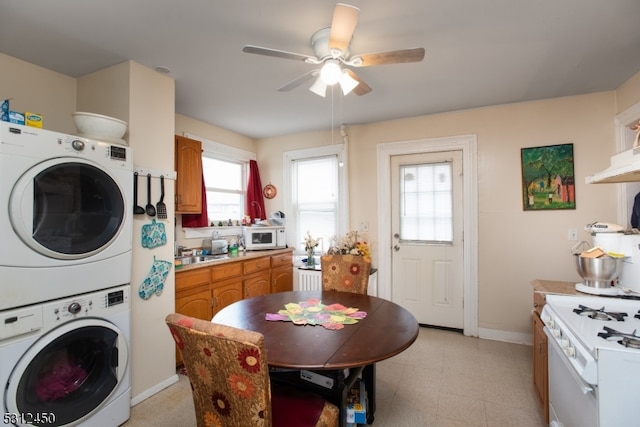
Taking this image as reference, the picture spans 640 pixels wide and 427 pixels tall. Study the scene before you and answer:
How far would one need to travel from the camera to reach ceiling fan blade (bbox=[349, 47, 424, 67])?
5.16ft

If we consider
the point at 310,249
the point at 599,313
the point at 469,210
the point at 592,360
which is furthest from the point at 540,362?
the point at 310,249

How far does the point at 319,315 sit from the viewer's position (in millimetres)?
1755

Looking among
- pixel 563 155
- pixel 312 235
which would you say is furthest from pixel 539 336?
pixel 312 235

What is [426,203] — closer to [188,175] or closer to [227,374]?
[188,175]

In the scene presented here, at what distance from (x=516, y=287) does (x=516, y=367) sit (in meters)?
0.81

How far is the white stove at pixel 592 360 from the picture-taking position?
1.09 meters

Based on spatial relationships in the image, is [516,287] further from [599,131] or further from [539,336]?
[599,131]

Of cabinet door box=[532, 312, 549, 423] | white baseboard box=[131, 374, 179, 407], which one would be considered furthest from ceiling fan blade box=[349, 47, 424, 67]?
white baseboard box=[131, 374, 179, 407]

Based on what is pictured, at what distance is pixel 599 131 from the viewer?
9.07ft

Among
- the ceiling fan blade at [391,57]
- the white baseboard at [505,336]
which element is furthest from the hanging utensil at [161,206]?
the white baseboard at [505,336]

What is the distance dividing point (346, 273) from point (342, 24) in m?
1.73

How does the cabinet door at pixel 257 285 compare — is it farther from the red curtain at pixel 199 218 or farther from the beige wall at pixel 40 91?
the beige wall at pixel 40 91

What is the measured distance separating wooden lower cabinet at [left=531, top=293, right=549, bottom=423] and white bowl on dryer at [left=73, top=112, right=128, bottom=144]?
3.02 m

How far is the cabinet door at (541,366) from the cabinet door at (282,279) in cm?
262
